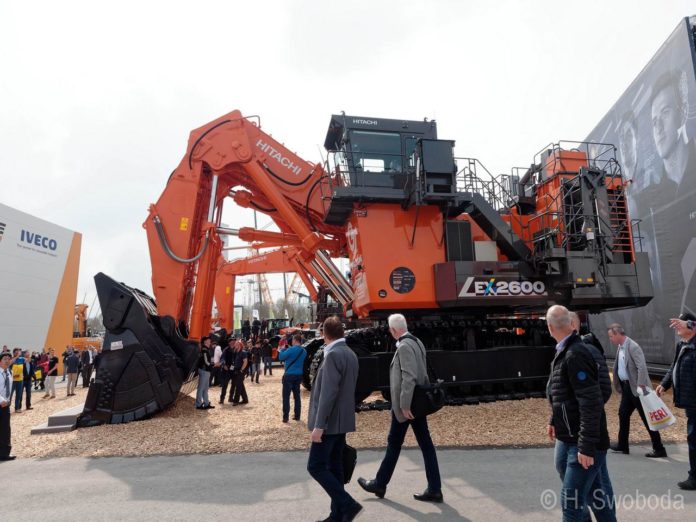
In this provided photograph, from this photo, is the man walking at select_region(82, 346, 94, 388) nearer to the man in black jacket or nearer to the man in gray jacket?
the man in gray jacket

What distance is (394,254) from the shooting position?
9453 millimetres

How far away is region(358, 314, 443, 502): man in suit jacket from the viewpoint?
457 centimetres

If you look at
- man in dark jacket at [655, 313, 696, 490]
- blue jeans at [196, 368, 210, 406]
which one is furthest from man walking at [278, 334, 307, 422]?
man in dark jacket at [655, 313, 696, 490]

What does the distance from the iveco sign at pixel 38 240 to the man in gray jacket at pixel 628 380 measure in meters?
29.4

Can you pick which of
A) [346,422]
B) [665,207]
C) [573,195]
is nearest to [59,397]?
[346,422]

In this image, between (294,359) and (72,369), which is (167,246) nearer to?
(294,359)

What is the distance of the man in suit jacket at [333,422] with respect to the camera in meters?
3.95

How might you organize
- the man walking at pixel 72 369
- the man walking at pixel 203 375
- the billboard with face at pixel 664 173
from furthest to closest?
the man walking at pixel 72 369 → the billboard with face at pixel 664 173 → the man walking at pixel 203 375

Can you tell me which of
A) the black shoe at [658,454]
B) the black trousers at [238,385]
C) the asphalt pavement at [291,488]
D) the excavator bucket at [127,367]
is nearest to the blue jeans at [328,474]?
the asphalt pavement at [291,488]

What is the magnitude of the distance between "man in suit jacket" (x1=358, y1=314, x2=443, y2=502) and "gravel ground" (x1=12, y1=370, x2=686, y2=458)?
197 cm

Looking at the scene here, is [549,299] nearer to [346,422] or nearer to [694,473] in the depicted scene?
[694,473]

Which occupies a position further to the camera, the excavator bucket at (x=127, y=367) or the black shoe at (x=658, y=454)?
the excavator bucket at (x=127, y=367)

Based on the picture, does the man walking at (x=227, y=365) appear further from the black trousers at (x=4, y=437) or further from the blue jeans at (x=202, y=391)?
the black trousers at (x=4, y=437)

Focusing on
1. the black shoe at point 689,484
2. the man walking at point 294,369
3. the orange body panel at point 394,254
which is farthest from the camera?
→ the orange body panel at point 394,254
